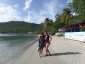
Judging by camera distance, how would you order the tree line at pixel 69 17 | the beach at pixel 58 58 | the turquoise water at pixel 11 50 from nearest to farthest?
the beach at pixel 58 58 → the turquoise water at pixel 11 50 → the tree line at pixel 69 17

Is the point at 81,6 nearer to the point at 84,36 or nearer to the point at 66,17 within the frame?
the point at 84,36

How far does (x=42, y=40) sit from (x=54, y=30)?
112 m

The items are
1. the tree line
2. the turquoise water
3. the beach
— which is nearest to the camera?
the beach

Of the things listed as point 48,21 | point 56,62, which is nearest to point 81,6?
point 56,62

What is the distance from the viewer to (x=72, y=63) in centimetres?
1324

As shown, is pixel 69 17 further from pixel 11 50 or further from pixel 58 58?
pixel 58 58

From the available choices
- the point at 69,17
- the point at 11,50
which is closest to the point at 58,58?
the point at 11,50

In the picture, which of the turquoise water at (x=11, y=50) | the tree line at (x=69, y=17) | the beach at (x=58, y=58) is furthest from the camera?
the tree line at (x=69, y=17)

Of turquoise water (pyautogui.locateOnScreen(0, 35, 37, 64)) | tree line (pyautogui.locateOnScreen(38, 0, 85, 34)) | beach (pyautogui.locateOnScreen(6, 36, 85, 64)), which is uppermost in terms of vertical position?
tree line (pyautogui.locateOnScreen(38, 0, 85, 34))

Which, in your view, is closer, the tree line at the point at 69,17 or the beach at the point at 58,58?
the beach at the point at 58,58

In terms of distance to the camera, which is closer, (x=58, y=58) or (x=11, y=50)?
(x=58, y=58)

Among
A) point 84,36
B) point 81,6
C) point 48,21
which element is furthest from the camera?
point 48,21

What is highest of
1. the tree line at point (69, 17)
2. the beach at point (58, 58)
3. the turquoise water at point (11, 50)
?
the tree line at point (69, 17)

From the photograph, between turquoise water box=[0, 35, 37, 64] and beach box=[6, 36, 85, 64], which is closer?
beach box=[6, 36, 85, 64]
